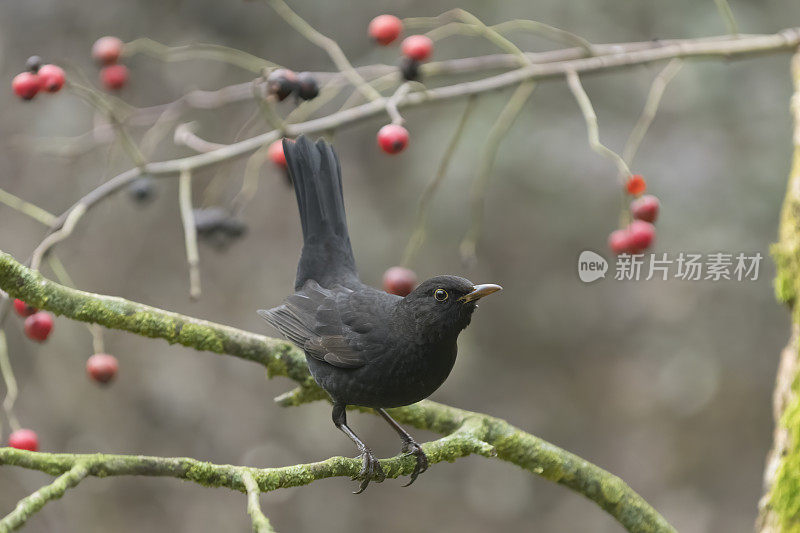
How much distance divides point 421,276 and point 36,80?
12.1ft

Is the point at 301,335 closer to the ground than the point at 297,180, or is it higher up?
closer to the ground

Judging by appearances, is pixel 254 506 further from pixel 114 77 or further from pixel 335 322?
pixel 114 77

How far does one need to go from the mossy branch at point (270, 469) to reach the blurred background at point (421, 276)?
3034 mm

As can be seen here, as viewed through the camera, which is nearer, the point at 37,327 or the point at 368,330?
the point at 368,330

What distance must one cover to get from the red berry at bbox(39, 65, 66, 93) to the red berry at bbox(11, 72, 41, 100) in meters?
0.02

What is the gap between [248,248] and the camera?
22.3 feet

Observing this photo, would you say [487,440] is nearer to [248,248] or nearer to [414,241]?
[414,241]

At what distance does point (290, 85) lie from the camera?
2.88 meters

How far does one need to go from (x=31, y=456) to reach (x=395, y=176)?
4.83 metres

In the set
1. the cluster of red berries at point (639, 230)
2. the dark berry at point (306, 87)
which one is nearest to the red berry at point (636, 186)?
the cluster of red berries at point (639, 230)

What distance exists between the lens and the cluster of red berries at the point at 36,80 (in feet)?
9.61

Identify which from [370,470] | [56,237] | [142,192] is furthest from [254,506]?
[142,192]

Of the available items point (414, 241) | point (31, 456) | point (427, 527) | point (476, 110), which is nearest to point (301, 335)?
point (414, 241)

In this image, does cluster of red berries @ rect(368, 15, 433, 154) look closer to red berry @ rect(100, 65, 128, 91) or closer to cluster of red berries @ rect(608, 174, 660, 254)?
cluster of red berries @ rect(608, 174, 660, 254)
